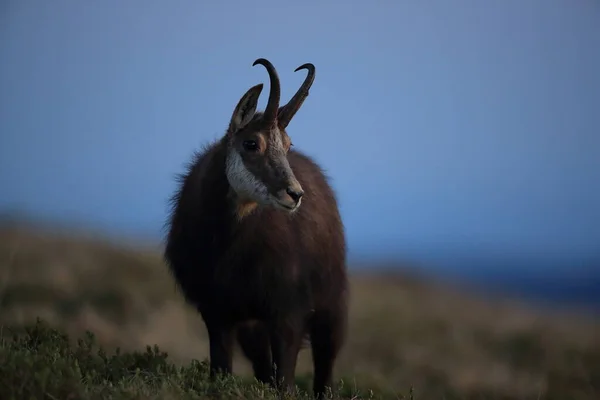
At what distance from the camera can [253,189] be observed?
307 inches

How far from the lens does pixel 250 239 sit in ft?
26.3

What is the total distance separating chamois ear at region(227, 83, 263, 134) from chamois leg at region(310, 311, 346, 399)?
2.31m

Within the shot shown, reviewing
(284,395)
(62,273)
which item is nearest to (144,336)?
(62,273)

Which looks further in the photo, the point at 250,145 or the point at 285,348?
the point at 285,348

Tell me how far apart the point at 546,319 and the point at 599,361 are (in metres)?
2.89

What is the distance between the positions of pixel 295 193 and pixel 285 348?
4.86 ft

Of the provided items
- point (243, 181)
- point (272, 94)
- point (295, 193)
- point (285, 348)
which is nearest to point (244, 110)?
point (272, 94)

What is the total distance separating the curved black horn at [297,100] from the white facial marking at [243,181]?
0.58m

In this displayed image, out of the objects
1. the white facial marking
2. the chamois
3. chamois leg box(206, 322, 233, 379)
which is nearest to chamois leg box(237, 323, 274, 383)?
the chamois

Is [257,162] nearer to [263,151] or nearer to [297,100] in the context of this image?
[263,151]

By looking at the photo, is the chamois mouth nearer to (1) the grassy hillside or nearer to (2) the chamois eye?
(2) the chamois eye

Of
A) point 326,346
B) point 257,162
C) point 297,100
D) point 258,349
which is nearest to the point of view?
point 257,162

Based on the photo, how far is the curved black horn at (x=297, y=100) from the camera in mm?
8180

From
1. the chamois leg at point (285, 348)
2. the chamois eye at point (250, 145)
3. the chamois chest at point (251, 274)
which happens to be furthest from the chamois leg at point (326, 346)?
the chamois eye at point (250, 145)
